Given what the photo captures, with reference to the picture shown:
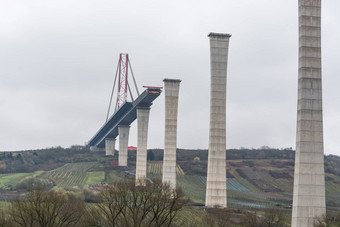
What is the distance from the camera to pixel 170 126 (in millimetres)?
125062

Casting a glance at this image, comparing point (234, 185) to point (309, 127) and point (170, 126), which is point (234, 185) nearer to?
point (170, 126)

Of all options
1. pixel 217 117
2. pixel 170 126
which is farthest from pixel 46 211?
pixel 170 126

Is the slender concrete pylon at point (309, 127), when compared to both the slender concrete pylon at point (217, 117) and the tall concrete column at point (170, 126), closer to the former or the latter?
the slender concrete pylon at point (217, 117)

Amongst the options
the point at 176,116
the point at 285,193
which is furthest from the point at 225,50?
the point at 285,193

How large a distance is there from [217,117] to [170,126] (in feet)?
90.3

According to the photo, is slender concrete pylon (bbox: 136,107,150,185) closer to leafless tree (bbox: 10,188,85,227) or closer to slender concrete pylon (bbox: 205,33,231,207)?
slender concrete pylon (bbox: 205,33,231,207)

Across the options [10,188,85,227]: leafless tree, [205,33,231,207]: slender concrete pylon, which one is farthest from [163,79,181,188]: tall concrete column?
[10,188,85,227]: leafless tree

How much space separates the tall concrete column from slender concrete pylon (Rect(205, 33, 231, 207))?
25.5 metres

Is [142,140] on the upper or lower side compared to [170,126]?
lower

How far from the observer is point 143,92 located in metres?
161

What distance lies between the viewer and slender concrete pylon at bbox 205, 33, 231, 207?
98750mm

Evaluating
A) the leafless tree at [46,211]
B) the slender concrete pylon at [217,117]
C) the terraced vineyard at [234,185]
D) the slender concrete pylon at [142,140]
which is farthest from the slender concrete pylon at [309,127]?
the terraced vineyard at [234,185]

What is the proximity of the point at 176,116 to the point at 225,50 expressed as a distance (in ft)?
96.1

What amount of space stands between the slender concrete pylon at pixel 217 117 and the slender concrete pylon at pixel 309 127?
1290 inches
